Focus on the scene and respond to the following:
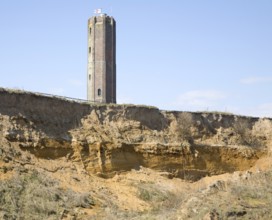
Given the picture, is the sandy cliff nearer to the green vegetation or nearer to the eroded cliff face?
the eroded cliff face

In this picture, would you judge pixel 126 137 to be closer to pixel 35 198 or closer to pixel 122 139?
pixel 122 139

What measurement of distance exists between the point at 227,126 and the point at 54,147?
41.2 feet

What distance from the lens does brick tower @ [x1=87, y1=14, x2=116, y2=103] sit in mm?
53375

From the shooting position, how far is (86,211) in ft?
67.2

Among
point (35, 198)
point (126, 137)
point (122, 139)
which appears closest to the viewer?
point (35, 198)

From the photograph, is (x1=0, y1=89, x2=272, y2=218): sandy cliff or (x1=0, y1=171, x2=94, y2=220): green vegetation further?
(x1=0, y1=89, x2=272, y2=218): sandy cliff

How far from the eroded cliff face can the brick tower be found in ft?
72.5

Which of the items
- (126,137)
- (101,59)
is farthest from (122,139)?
(101,59)

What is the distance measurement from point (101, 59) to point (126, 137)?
88.5 feet

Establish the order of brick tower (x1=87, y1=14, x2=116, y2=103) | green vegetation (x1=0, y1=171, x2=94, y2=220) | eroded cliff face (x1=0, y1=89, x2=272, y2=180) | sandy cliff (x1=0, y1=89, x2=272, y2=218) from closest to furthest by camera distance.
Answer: green vegetation (x1=0, y1=171, x2=94, y2=220)
sandy cliff (x1=0, y1=89, x2=272, y2=218)
eroded cliff face (x1=0, y1=89, x2=272, y2=180)
brick tower (x1=87, y1=14, x2=116, y2=103)

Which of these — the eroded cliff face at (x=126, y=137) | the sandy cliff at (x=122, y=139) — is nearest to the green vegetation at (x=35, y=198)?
the sandy cliff at (x=122, y=139)

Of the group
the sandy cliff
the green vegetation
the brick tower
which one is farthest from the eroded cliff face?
the brick tower

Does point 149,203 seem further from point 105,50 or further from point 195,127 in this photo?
point 105,50

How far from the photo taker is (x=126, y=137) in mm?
28234
